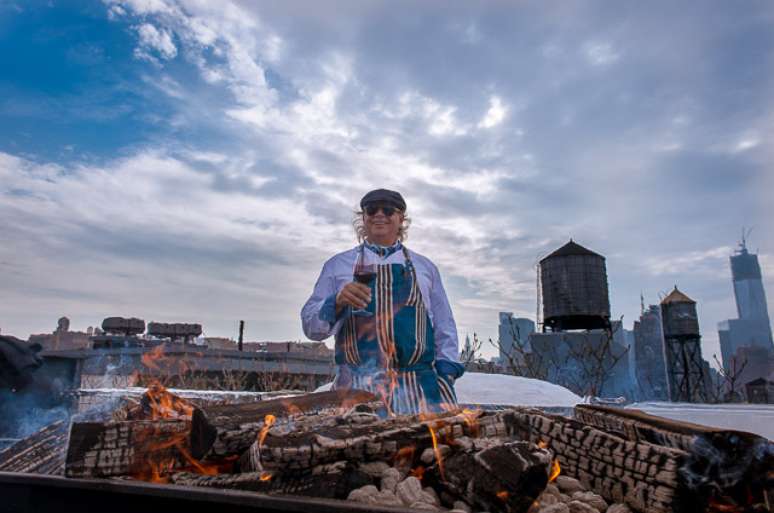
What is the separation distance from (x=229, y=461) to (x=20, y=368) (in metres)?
5.58

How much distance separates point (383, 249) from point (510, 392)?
8.43 feet

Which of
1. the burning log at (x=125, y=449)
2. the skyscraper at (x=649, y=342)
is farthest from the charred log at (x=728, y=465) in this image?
the skyscraper at (x=649, y=342)

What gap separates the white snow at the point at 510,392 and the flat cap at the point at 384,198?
2087 millimetres

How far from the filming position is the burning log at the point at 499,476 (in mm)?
1796

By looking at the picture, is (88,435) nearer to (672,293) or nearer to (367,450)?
(367,450)

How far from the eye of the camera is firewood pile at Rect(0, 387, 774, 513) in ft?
6.02

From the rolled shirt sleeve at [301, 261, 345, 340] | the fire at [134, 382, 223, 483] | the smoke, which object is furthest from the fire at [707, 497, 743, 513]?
the smoke

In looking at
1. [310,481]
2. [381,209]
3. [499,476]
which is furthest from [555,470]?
[381,209]

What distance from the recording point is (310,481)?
194 cm

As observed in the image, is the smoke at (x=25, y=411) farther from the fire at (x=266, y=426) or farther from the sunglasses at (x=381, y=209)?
the fire at (x=266, y=426)

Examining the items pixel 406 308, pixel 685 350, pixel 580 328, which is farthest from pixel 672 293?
pixel 406 308

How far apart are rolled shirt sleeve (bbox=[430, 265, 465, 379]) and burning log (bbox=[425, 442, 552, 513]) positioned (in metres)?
1.71

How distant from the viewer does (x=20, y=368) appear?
249 inches

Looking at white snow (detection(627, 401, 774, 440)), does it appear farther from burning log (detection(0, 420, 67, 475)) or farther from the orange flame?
burning log (detection(0, 420, 67, 475))
